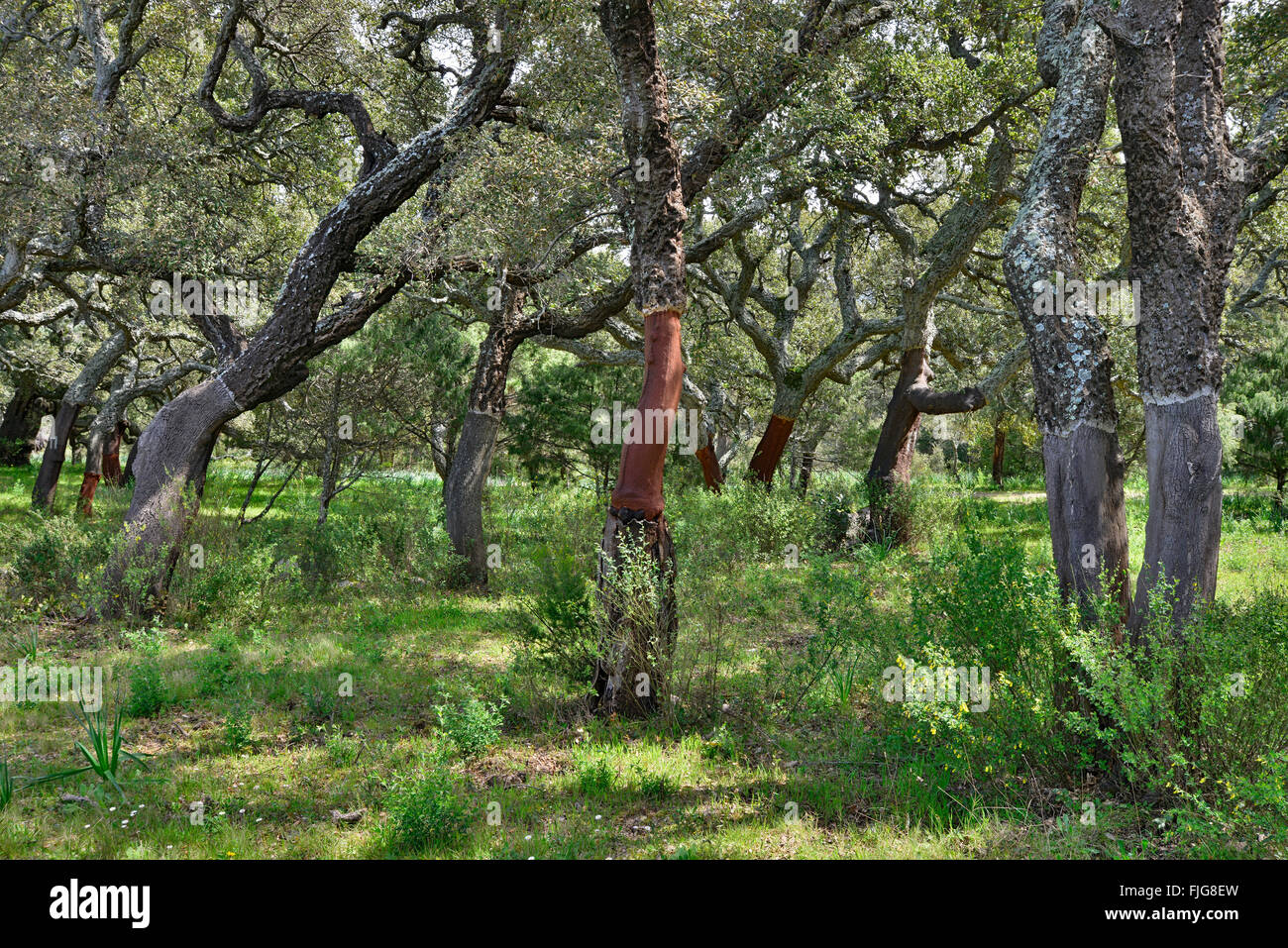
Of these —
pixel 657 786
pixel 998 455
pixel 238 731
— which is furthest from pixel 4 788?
pixel 998 455

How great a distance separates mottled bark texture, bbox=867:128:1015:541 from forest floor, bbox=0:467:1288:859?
3094mm

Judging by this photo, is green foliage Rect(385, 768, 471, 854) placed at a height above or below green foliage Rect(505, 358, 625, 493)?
below

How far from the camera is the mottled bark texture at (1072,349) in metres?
4.52

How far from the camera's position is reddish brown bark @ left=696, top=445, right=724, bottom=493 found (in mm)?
15680

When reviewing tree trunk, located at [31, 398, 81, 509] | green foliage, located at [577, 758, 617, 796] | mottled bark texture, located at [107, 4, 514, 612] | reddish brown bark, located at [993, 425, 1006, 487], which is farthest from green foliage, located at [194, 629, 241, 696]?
reddish brown bark, located at [993, 425, 1006, 487]

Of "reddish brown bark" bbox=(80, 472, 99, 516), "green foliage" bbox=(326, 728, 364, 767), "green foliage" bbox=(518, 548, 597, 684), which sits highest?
"reddish brown bark" bbox=(80, 472, 99, 516)

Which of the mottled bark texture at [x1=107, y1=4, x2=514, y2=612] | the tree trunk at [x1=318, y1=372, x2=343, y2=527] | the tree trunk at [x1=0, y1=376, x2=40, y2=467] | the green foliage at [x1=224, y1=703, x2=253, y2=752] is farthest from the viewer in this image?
the tree trunk at [x1=0, y1=376, x2=40, y2=467]

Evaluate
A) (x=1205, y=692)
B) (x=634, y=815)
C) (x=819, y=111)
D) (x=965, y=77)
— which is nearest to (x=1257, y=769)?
(x=1205, y=692)

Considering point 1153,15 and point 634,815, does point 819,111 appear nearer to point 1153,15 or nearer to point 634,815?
point 1153,15

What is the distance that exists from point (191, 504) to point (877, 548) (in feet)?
28.0

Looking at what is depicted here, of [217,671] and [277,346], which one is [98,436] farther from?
[217,671]

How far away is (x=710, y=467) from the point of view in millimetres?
15812

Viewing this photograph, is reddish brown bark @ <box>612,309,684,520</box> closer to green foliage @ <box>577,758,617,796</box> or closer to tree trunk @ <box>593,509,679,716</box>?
tree trunk @ <box>593,509,679,716</box>

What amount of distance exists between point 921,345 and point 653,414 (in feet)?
26.7
